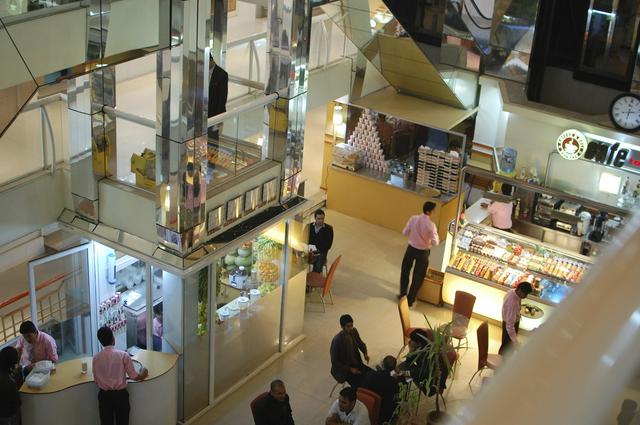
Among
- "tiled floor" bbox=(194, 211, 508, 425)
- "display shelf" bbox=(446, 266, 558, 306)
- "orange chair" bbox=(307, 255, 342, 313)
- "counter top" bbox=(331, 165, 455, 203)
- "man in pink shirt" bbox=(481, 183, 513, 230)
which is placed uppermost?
"man in pink shirt" bbox=(481, 183, 513, 230)

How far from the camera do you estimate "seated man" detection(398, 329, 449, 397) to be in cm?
841

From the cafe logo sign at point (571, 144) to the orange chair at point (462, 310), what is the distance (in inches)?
79.3

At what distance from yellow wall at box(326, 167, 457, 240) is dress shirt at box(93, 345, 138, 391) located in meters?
6.31

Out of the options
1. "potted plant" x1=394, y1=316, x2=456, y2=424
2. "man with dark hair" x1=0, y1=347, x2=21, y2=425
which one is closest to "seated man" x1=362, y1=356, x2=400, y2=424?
"potted plant" x1=394, y1=316, x2=456, y2=424

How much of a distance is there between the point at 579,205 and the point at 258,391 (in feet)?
14.7

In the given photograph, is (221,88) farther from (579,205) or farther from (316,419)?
(579,205)

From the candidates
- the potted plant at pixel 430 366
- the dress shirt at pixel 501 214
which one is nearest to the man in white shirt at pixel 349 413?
the potted plant at pixel 430 366

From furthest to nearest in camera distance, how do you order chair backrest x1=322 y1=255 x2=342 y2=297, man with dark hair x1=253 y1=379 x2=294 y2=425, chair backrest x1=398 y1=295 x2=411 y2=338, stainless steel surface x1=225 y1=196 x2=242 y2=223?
chair backrest x1=322 y1=255 x2=342 y2=297 < chair backrest x1=398 y1=295 x2=411 y2=338 < stainless steel surface x1=225 y1=196 x2=242 y2=223 < man with dark hair x1=253 y1=379 x2=294 y2=425

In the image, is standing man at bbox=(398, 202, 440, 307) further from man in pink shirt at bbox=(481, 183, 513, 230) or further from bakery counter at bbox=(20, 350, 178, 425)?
bakery counter at bbox=(20, 350, 178, 425)

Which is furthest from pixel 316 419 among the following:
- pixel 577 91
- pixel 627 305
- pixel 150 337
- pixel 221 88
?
pixel 627 305

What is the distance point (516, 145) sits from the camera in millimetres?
10453

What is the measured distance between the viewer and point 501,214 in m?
10.9

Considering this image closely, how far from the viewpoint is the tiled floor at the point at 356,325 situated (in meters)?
9.15

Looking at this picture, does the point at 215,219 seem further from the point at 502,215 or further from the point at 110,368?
the point at 502,215
